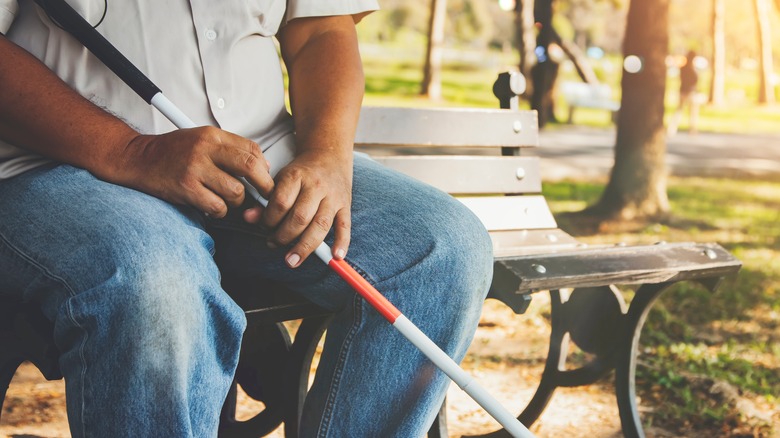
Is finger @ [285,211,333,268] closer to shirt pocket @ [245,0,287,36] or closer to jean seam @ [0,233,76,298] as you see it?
jean seam @ [0,233,76,298]

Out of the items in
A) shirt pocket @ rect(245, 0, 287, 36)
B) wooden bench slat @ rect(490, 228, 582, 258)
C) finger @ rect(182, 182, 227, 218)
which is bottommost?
wooden bench slat @ rect(490, 228, 582, 258)

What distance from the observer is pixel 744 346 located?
444 cm

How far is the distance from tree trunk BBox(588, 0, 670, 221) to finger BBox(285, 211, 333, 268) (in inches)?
246

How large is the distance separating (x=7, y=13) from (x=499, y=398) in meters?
2.55

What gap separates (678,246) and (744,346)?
199 centimetres

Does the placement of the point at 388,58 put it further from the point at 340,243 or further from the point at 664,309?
the point at 340,243

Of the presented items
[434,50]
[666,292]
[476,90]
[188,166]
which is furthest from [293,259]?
[476,90]

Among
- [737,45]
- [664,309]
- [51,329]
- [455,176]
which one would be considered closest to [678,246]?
[455,176]

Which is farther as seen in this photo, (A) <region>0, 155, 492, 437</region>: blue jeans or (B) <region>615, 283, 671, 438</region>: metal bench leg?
(B) <region>615, 283, 671, 438</region>: metal bench leg

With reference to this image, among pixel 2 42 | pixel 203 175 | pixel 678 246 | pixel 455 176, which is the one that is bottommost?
pixel 678 246

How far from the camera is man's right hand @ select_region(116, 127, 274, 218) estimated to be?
1665 mm

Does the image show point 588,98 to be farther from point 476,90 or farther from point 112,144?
point 112,144

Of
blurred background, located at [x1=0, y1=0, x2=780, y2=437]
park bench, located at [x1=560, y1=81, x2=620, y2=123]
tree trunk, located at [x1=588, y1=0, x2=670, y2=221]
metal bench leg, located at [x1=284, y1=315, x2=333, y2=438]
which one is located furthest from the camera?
park bench, located at [x1=560, y1=81, x2=620, y2=123]

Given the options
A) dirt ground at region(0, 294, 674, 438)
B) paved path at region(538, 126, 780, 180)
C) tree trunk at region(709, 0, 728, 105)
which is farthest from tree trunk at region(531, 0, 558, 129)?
tree trunk at region(709, 0, 728, 105)
